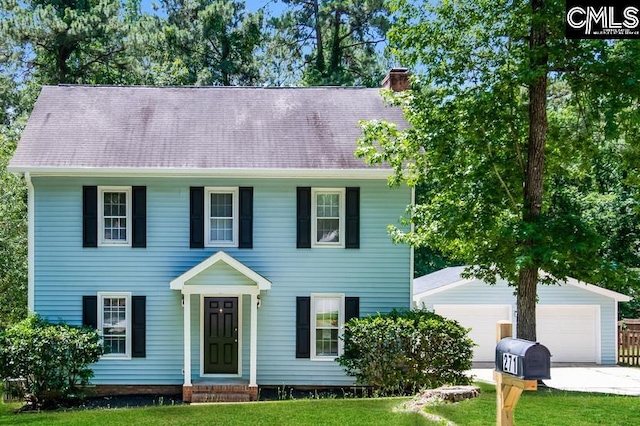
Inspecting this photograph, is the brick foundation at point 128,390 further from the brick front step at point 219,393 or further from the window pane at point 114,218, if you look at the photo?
the window pane at point 114,218

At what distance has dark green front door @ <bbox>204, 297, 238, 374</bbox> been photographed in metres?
16.1

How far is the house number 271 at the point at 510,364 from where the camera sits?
525cm

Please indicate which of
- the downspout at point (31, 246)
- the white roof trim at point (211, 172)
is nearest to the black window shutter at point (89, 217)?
the white roof trim at point (211, 172)

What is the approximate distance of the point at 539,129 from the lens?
13242mm

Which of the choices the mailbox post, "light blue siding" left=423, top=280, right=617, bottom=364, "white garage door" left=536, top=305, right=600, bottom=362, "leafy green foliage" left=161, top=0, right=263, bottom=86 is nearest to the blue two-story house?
"light blue siding" left=423, top=280, right=617, bottom=364

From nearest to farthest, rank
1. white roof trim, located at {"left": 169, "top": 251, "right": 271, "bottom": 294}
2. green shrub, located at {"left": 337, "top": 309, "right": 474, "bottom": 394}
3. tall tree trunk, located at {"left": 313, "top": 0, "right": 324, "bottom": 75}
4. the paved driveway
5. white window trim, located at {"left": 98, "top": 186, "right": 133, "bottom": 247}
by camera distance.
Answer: green shrub, located at {"left": 337, "top": 309, "right": 474, "bottom": 394} → white roof trim, located at {"left": 169, "top": 251, "right": 271, "bottom": 294} → white window trim, located at {"left": 98, "top": 186, "right": 133, "bottom": 247} → the paved driveway → tall tree trunk, located at {"left": 313, "top": 0, "right": 324, "bottom": 75}

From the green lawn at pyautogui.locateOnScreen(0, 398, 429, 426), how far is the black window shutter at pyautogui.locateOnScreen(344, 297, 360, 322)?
3.13 m

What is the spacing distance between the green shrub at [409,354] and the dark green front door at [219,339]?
308 cm

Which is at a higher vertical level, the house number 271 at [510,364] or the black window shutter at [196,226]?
the black window shutter at [196,226]

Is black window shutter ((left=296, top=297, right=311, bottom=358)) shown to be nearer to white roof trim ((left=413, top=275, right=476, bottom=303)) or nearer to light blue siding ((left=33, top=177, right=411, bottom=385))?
light blue siding ((left=33, top=177, right=411, bottom=385))

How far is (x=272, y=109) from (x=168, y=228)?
4.41 m

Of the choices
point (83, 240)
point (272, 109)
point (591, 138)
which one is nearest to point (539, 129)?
point (591, 138)

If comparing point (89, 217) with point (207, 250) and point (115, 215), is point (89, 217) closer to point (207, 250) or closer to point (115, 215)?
point (115, 215)

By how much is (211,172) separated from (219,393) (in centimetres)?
486
